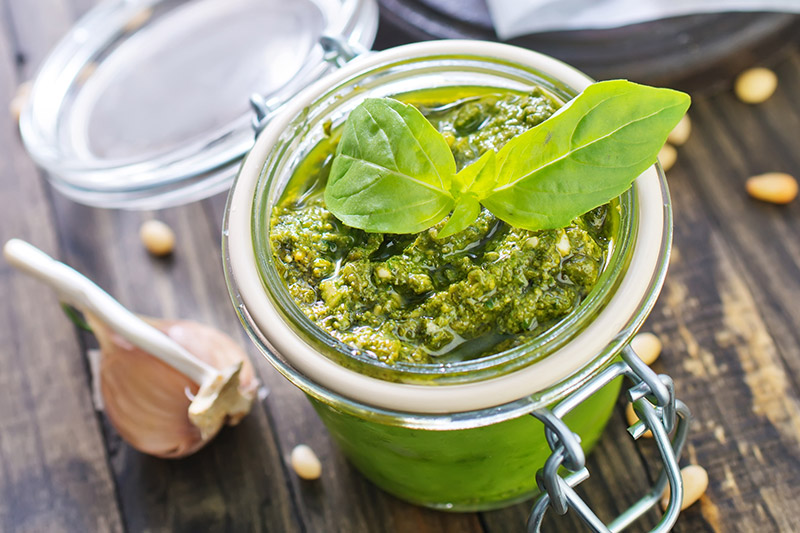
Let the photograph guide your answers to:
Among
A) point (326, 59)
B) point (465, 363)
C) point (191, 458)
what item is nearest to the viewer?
point (465, 363)

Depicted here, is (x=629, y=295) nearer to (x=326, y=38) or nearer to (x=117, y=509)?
(x=326, y=38)

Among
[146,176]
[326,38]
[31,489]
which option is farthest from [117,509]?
[326,38]

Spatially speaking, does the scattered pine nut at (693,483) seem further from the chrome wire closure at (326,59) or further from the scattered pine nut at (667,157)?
the chrome wire closure at (326,59)

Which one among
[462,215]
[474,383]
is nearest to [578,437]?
[474,383]

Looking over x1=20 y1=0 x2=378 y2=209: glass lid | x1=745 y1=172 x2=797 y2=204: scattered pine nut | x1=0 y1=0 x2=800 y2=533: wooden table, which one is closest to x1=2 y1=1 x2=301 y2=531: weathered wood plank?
x1=0 y1=0 x2=800 y2=533: wooden table

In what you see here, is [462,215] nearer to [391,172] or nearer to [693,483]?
[391,172]

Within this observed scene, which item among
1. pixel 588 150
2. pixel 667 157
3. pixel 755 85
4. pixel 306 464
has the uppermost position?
pixel 588 150
